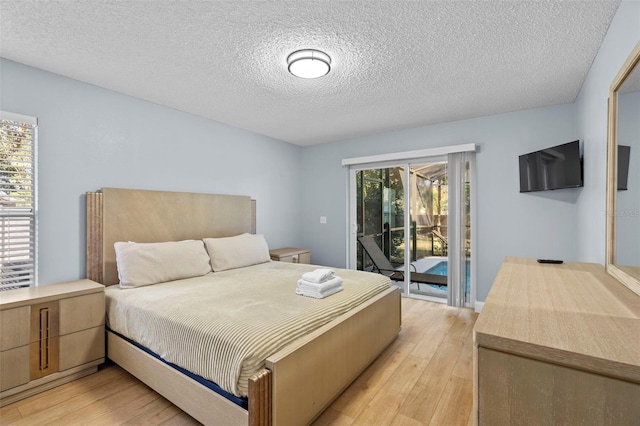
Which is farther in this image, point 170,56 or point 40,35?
point 170,56

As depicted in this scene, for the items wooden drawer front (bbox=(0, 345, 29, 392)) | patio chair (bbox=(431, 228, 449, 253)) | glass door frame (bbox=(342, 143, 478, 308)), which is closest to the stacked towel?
wooden drawer front (bbox=(0, 345, 29, 392))

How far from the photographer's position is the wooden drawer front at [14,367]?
193 cm

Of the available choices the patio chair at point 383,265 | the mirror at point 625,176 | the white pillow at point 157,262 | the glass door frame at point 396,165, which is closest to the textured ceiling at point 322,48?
the mirror at point 625,176

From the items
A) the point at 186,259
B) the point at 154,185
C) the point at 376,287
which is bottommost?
the point at 376,287

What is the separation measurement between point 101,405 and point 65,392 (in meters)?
0.39

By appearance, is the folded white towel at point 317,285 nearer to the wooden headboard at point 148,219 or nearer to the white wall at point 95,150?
the wooden headboard at point 148,219

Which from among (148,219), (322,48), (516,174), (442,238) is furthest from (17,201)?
(516,174)

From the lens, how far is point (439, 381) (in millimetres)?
2221

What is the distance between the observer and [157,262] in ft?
A: 8.96

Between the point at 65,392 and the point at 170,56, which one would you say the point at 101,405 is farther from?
the point at 170,56

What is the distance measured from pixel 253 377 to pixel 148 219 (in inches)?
91.9

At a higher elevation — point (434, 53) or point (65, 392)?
point (434, 53)

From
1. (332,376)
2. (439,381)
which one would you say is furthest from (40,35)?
(439,381)

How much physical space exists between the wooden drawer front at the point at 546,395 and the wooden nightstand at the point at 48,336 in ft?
8.91
